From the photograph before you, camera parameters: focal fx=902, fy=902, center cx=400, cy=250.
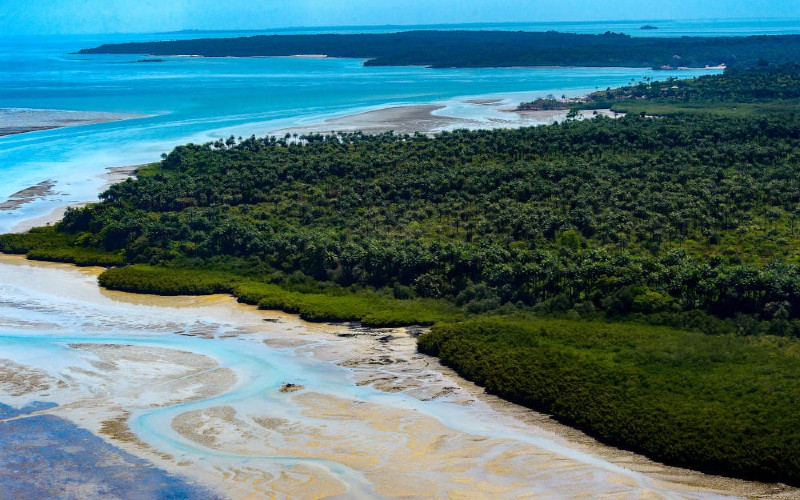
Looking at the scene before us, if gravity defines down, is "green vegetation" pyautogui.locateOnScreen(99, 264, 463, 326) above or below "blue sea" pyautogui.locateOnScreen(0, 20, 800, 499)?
above

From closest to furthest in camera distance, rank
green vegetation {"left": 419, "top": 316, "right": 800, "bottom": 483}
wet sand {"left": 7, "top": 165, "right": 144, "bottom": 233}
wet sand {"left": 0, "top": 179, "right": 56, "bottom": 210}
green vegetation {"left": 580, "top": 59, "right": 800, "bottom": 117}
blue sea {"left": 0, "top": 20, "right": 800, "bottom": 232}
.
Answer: green vegetation {"left": 419, "top": 316, "right": 800, "bottom": 483} → wet sand {"left": 7, "top": 165, "right": 144, "bottom": 233} → wet sand {"left": 0, "top": 179, "right": 56, "bottom": 210} → blue sea {"left": 0, "top": 20, "right": 800, "bottom": 232} → green vegetation {"left": 580, "top": 59, "right": 800, "bottom": 117}

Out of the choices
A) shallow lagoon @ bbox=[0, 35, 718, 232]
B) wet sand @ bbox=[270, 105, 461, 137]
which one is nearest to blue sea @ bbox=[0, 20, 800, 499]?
shallow lagoon @ bbox=[0, 35, 718, 232]

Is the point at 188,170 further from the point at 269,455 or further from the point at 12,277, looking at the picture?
the point at 269,455

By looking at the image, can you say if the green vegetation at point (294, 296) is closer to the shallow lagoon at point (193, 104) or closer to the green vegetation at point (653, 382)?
the green vegetation at point (653, 382)

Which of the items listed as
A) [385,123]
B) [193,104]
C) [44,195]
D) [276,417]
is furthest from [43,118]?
[276,417]

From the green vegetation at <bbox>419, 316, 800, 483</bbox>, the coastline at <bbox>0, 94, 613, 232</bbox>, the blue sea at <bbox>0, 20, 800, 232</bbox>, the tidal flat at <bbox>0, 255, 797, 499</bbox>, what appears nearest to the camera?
the green vegetation at <bbox>419, 316, 800, 483</bbox>

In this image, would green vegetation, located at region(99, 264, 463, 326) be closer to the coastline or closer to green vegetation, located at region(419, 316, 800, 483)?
green vegetation, located at region(419, 316, 800, 483)
